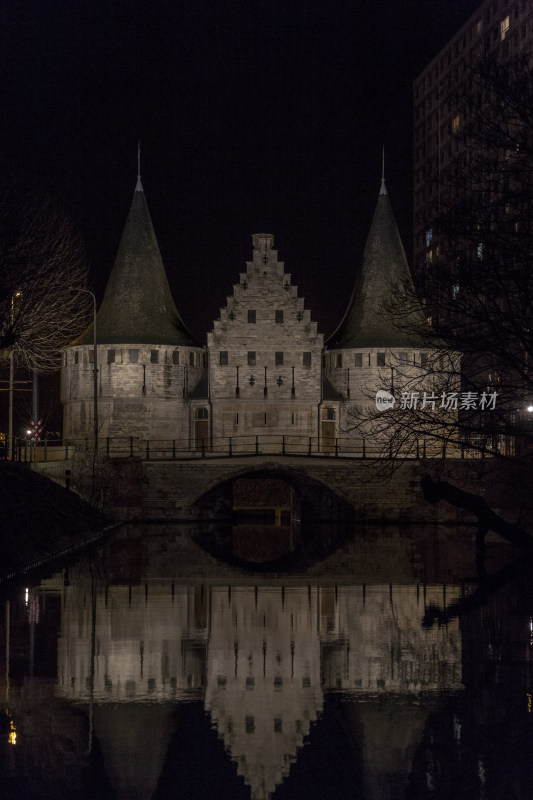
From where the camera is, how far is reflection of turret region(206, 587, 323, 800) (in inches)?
388

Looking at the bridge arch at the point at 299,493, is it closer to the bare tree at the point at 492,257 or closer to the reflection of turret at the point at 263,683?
the bare tree at the point at 492,257

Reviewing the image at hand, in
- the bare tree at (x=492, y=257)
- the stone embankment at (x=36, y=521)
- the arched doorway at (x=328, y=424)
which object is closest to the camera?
the bare tree at (x=492, y=257)

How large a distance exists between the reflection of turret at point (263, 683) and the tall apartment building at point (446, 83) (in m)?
67.8

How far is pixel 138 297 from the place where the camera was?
68250 millimetres

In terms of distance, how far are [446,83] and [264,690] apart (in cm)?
10431

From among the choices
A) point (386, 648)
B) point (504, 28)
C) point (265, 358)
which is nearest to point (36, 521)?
point (386, 648)

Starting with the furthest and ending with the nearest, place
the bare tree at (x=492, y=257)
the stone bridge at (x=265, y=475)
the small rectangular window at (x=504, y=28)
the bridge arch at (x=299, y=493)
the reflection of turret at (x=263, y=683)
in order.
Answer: the small rectangular window at (x=504, y=28)
the bridge arch at (x=299, y=493)
the stone bridge at (x=265, y=475)
the bare tree at (x=492, y=257)
the reflection of turret at (x=263, y=683)

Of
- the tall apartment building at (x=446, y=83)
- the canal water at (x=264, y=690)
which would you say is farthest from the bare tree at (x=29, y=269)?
the tall apartment building at (x=446, y=83)

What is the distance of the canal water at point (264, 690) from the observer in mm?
9188

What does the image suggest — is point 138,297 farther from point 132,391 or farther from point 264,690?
point 264,690

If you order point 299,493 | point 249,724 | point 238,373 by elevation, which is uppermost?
point 238,373

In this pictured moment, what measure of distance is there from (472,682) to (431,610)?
686cm

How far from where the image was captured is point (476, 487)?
1940 inches

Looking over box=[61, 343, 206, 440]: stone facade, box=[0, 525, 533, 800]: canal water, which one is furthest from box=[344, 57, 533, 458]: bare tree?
box=[61, 343, 206, 440]: stone facade
